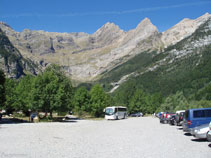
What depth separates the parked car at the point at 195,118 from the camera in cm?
1988

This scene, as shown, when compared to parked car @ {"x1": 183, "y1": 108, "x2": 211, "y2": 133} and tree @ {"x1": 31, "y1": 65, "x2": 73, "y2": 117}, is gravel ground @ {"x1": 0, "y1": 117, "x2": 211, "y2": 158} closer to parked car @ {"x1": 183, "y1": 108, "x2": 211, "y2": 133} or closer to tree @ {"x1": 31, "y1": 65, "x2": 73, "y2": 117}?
parked car @ {"x1": 183, "y1": 108, "x2": 211, "y2": 133}

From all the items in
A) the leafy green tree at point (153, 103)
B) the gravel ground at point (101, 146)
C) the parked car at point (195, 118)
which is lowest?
the leafy green tree at point (153, 103)

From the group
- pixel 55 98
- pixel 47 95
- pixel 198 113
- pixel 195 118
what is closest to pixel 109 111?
pixel 55 98

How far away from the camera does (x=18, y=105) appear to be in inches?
2094

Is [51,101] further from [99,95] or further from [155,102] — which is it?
[155,102]

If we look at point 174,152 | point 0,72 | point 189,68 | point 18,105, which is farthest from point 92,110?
point 189,68

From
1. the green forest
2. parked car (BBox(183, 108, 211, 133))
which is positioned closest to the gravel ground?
parked car (BBox(183, 108, 211, 133))

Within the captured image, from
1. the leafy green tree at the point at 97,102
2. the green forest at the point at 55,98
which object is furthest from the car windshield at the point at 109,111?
the leafy green tree at the point at 97,102

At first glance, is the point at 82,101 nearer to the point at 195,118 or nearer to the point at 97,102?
the point at 97,102

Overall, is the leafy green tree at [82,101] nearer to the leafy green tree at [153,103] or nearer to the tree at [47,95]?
the tree at [47,95]

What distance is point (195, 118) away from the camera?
20062 mm

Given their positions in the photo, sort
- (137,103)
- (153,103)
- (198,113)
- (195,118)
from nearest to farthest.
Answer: (195,118)
(198,113)
(137,103)
(153,103)

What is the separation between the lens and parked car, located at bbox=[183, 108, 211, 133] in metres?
19.9

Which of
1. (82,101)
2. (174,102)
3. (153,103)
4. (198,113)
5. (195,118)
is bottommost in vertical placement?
(153,103)
